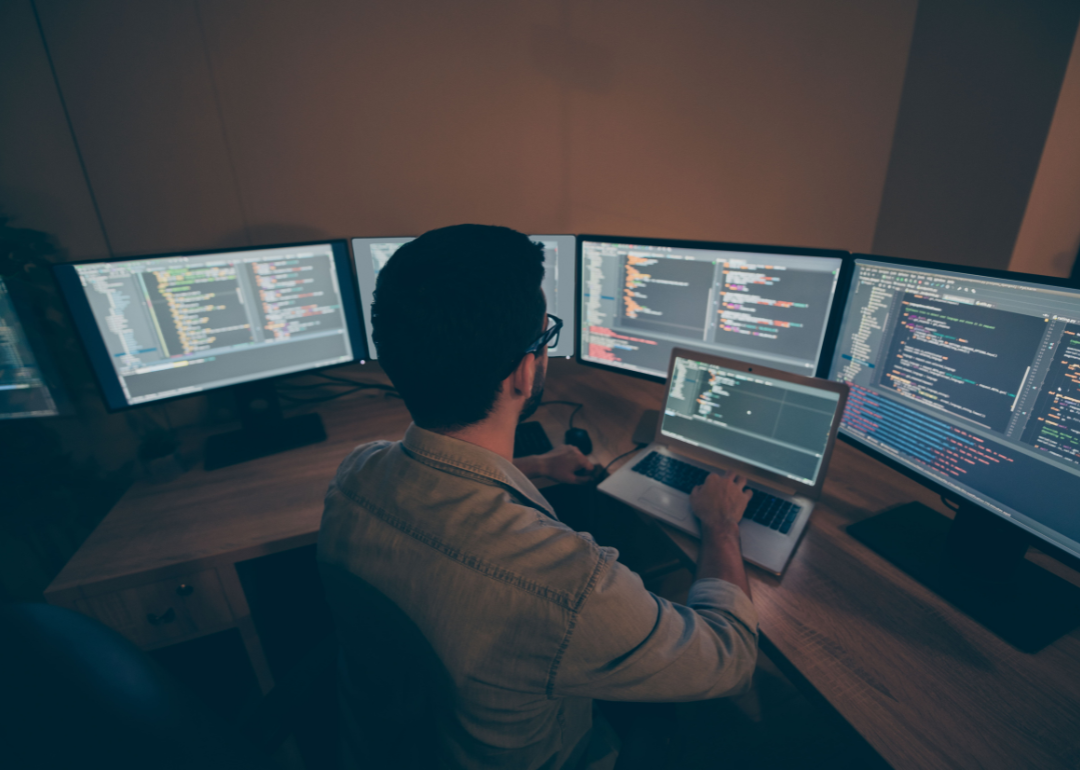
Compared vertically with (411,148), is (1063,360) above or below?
below

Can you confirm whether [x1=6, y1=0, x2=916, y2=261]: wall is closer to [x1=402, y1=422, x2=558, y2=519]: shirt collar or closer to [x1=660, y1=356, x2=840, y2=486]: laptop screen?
[x1=660, y1=356, x2=840, y2=486]: laptop screen

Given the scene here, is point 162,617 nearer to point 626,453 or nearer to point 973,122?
point 626,453

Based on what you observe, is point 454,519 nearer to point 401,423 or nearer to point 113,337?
point 401,423

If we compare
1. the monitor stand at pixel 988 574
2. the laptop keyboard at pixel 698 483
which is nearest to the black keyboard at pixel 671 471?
the laptop keyboard at pixel 698 483

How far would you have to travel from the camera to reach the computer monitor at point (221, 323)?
115 cm

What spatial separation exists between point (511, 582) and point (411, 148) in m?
1.44

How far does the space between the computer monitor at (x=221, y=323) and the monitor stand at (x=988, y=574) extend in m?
1.41

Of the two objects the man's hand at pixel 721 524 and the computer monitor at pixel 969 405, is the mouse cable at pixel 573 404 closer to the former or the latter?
the man's hand at pixel 721 524

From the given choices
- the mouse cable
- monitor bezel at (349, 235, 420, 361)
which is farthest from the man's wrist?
monitor bezel at (349, 235, 420, 361)

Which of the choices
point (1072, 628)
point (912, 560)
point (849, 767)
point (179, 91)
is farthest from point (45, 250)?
point (849, 767)

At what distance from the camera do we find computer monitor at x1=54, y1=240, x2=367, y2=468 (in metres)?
1.15

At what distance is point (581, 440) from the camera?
134 cm

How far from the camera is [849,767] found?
1.27m

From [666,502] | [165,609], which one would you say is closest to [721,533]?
[666,502]
